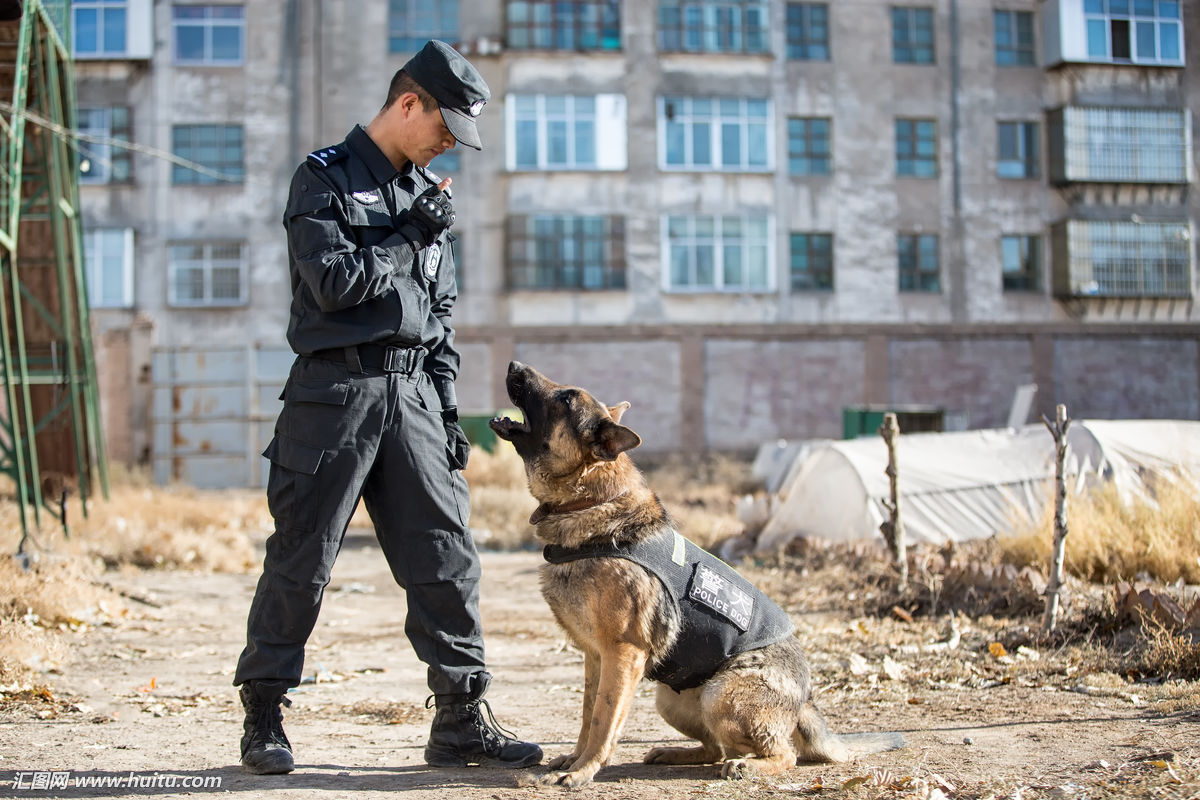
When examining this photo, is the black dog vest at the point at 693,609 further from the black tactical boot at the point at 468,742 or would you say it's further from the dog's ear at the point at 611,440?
the black tactical boot at the point at 468,742

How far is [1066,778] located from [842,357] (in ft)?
80.6

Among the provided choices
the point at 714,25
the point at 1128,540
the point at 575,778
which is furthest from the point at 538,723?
the point at 714,25

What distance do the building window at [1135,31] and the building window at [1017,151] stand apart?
104 inches

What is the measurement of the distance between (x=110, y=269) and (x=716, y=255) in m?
15.1

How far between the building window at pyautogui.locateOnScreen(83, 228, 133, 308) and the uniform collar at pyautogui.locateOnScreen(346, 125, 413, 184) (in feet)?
83.2

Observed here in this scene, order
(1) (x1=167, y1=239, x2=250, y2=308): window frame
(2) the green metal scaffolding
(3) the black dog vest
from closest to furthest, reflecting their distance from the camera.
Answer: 1. (3) the black dog vest
2. (2) the green metal scaffolding
3. (1) (x1=167, y1=239, x2=250, y2=308): window frame

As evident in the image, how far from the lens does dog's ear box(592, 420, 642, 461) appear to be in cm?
425

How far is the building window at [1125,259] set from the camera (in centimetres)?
2934

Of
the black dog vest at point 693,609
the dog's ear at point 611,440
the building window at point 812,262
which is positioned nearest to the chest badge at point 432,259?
the dog's ear at point 611,440

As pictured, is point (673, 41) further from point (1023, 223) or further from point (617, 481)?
point (617, 481)

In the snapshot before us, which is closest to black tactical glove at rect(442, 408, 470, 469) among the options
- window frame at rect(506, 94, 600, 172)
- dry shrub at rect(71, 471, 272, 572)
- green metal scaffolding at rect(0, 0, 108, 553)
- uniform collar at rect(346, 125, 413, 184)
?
uniform collar at rect(346, 125, 413, 184)

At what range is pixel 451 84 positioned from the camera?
427 cm

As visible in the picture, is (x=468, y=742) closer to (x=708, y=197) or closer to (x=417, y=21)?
(x=708, y=197)

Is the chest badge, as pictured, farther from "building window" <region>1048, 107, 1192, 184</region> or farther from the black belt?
"building window" <region>1048, 107, 1192, 184</region>
